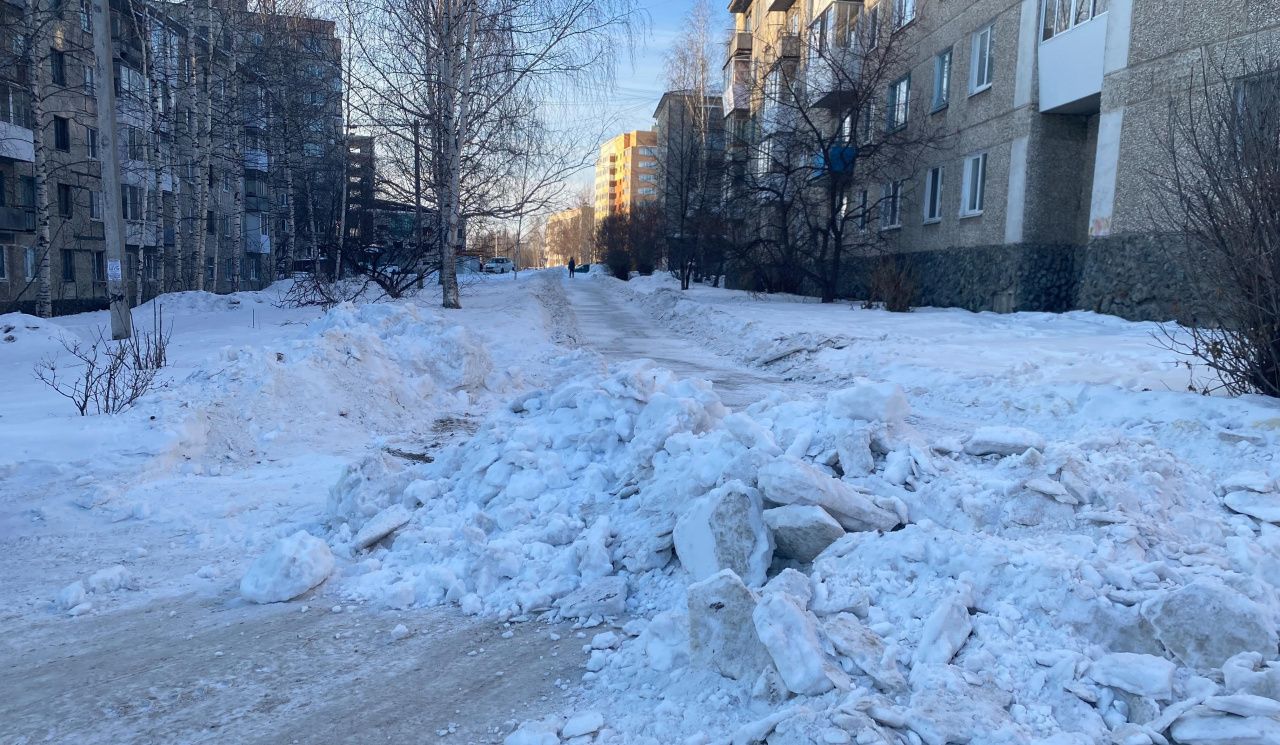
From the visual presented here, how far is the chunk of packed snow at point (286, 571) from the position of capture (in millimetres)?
3861

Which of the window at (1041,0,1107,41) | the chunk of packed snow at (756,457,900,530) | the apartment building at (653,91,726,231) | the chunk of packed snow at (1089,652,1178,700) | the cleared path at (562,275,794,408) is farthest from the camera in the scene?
the apartment building at (653,91,726,231)

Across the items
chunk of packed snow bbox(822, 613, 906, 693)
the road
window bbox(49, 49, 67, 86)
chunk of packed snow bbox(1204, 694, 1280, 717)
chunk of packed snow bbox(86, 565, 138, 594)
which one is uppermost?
window bbox(49, 49, 67, 86)

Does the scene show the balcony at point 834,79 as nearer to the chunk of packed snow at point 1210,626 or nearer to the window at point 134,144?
the chunk of packed snow at point 1210,626

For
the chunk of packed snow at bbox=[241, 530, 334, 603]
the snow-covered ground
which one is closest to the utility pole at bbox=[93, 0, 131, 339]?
the snow-covered ground

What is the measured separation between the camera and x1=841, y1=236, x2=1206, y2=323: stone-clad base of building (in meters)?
12.3

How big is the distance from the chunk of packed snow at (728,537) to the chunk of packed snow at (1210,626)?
59.2 inches

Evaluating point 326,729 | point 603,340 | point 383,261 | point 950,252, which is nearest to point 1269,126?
point 326,729

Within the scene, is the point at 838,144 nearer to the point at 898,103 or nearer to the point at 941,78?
the point at 941,78

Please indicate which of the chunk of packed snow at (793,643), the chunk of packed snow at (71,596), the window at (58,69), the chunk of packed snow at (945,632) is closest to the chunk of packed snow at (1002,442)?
the chunk of packed snow at (945,632)

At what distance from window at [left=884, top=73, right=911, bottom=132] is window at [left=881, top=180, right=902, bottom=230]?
1.53 meters

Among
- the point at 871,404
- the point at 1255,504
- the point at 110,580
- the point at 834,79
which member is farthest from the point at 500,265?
the point at 1255,504

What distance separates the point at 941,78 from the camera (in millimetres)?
19750

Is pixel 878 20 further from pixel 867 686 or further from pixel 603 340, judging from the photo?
pixel 867 686

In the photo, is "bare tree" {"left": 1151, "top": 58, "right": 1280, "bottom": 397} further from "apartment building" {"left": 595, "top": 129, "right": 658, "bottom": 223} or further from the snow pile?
"apartment building" {"left": 595, "top": 129, "right": 658, "bottom": 223}
